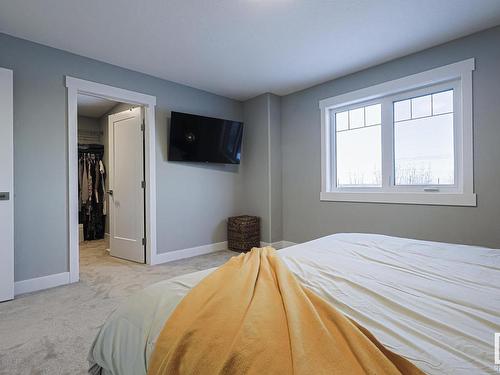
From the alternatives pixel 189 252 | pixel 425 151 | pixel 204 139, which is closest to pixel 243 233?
pixel 189 252

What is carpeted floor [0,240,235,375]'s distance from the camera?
1.57 meters

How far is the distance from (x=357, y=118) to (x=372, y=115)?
20 cm

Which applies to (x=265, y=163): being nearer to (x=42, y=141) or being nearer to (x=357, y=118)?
(x=357, y=118)

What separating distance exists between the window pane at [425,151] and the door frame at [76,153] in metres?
3.03

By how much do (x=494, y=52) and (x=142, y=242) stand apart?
4.28 m

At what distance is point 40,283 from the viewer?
8.70 ft

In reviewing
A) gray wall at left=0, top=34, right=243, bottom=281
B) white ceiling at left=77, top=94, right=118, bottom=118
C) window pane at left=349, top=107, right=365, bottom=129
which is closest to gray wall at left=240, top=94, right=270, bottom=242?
window pane at left=349, top=107, right=365, bottom=129

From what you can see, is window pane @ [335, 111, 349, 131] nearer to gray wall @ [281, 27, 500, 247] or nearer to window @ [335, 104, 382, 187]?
window @ [335, 104, 382, 187]

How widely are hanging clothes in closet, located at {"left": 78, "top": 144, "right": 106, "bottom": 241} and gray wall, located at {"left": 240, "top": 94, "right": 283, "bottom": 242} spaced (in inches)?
119

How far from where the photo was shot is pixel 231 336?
758 mm

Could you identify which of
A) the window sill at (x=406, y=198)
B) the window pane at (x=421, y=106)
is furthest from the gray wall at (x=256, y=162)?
the window pane at (x=421, y=106)

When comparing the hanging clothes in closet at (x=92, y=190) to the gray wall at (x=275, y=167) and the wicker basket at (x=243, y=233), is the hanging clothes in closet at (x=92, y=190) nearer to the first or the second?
the wicker basket at (x=243, y=233)

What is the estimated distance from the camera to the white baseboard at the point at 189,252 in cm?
357

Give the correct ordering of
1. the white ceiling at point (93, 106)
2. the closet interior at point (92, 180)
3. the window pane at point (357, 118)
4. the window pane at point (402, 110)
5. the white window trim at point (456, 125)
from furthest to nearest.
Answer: the closet interior at point (92, 180) → the white ceiling at point (93, 106) → the window pane at point (357, 118) → the window pane at point (402, 110) → the white window trim at point (456, 125)
